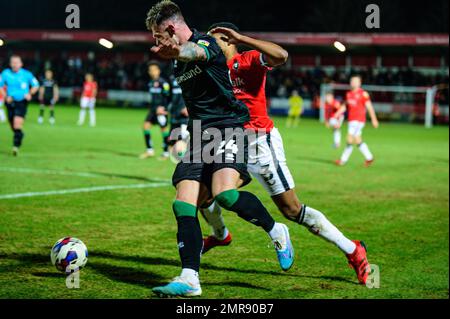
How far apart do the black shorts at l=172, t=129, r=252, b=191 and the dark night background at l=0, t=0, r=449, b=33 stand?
53705mm

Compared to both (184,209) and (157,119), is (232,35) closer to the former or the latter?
(184,209)

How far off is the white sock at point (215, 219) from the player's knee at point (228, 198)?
117cm

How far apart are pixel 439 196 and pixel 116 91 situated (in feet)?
129

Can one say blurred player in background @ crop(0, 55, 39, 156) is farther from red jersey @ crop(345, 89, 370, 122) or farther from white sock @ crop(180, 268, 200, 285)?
white sock @ crop(180, 268, 200, 285)

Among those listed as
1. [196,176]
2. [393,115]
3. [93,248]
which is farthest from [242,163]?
[393,115]

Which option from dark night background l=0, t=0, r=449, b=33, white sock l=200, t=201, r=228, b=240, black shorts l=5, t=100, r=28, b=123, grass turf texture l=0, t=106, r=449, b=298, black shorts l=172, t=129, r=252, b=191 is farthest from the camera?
dark night background l=0, t=0, r=449, b=33

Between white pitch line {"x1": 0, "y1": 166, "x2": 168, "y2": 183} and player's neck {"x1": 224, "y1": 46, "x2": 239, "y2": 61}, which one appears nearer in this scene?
player's neck {"x1": 224, "y1": 46, "x2": 239, "y2": 61}

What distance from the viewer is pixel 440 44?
39.8 m

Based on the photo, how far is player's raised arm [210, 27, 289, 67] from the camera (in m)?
5.35

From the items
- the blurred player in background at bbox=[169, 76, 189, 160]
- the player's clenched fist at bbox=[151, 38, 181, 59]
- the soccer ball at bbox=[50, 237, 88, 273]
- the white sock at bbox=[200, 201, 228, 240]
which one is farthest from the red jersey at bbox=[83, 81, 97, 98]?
the player's clenched fist at bbox=[151, 38, 181, 59]

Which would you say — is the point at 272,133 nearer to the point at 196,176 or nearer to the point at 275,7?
the point at 196,176

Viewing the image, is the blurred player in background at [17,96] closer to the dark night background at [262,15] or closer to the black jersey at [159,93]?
the black jersey at [159,93]

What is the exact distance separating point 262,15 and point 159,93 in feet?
172

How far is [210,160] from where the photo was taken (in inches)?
232
